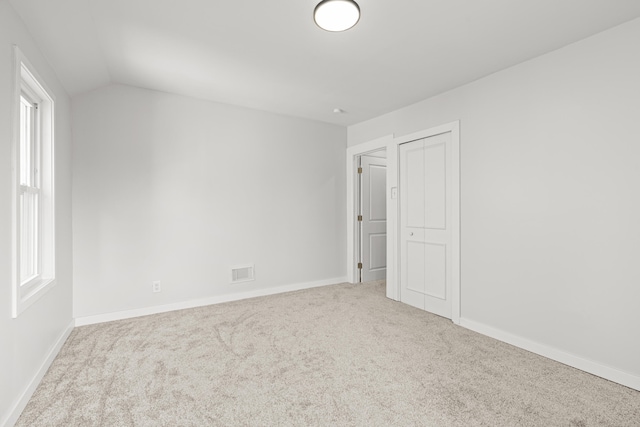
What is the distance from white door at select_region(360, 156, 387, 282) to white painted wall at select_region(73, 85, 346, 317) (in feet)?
1.40

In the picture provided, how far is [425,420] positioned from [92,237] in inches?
132

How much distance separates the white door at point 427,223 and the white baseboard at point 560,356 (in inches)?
17.0

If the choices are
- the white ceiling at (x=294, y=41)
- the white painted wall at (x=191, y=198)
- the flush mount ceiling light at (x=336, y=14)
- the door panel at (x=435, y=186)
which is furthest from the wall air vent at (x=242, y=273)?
the flush mount ceiling light at (x=336, y=14)

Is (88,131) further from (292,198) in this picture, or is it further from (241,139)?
(292,198)

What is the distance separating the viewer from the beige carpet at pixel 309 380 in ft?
5.94

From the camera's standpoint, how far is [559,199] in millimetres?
2521

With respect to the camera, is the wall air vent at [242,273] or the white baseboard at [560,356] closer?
the white baseboard at [560,356]

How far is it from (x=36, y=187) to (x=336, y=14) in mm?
2594

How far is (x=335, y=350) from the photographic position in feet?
8.68

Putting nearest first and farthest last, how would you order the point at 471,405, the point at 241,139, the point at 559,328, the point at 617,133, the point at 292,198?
the point at 471,405, the point at 617,133, the point at 559,328, the point at 241,139, the point at 292,198

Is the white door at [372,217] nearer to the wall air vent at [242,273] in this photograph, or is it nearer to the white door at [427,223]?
the white door at [427,223]

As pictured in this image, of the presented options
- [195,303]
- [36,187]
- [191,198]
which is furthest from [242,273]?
[36,187]

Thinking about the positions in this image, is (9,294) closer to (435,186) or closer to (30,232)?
(30,232)

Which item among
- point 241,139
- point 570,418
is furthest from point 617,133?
point 241,139
